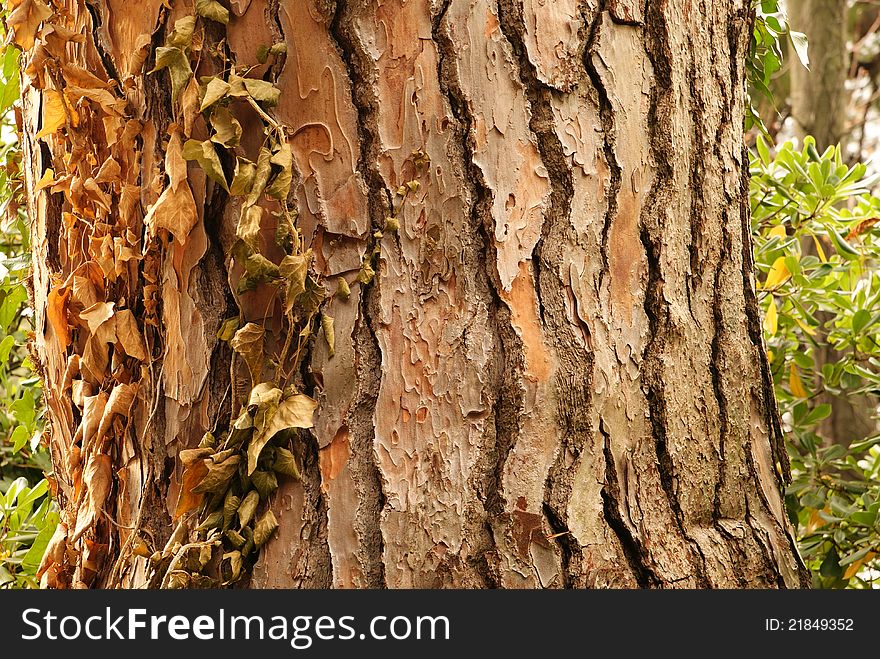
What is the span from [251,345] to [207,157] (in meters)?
0.22

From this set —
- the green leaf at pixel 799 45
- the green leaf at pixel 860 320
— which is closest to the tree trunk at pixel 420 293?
the green leaf at pixel 799 45

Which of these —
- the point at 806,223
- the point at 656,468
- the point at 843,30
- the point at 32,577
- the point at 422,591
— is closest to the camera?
the point at 422,591

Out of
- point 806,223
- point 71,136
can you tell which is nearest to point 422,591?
point 71,136

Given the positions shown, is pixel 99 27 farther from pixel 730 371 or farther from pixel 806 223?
pixel 806 223

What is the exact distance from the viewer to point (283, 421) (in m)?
0.90

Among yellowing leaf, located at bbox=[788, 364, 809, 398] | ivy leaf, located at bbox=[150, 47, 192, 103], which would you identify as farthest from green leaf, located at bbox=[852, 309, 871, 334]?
ivy leaf, located at bbox=[150, 47, 192, 103]

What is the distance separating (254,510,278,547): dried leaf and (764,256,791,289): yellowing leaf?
4.24 feet

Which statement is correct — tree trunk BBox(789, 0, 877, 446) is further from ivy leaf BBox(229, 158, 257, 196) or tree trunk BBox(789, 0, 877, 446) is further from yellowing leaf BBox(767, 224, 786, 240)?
ivy leaf BBox(229, 158, 257, 196)

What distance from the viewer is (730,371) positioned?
107 centimetres

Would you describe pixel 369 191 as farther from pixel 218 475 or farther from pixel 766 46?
pixel 766 46

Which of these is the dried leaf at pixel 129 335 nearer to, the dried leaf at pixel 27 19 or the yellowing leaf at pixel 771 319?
the dried leaf at pixel 27 19

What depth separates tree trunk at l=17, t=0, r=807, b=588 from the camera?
3.02 ft

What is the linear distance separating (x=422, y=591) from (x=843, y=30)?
3446 millimetres

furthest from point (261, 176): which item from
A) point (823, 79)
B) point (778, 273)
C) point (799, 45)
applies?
point (823, 79)
